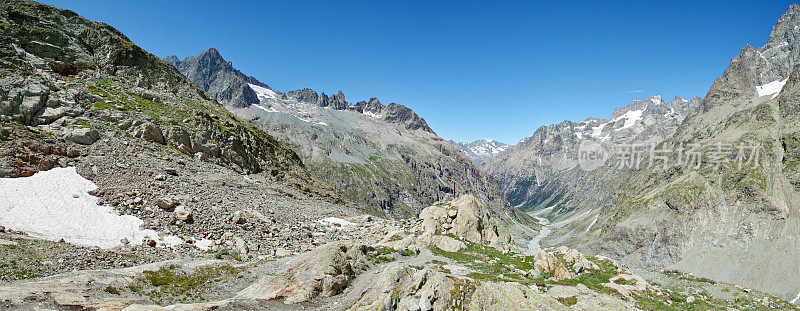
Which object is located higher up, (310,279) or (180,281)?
(310,279)

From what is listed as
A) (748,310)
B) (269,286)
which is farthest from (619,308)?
(269,286)

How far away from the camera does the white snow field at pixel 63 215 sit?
69.2ft

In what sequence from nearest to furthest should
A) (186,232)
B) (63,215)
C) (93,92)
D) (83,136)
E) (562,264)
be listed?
(63,215) → (562,264) → (186,232) → (83,136) → (93,92)

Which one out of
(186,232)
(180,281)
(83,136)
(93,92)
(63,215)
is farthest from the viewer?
(93,92)

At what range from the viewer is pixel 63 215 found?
75.3ft

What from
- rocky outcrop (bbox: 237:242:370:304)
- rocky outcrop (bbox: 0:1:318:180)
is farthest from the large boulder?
rocky outcrop (bbox: 0:1:318:180)

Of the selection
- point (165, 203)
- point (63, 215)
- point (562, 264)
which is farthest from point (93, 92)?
point (562, 264)

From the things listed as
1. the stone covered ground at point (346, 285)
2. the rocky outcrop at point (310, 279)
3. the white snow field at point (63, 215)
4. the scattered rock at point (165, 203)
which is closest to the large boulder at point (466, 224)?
the stone covered ground at point (346, 285)

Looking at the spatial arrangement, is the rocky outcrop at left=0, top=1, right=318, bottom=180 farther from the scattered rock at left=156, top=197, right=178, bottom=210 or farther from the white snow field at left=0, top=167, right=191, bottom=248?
the scattered rock at left=156, top=197, right=178, bottom=210

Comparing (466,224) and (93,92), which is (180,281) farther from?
(93,92)

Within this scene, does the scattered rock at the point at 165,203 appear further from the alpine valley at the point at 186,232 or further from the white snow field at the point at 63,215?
the white snow field at the point at 63,215

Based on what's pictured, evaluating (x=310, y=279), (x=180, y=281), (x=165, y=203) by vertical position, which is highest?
(x=165, y=203)

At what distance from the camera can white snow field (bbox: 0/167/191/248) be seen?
830 inches

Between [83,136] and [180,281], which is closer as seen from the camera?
[180,281]
